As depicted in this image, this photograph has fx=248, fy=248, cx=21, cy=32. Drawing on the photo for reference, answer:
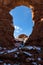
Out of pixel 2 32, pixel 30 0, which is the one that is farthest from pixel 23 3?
pixel 2 32

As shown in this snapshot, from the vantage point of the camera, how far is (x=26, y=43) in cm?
1343

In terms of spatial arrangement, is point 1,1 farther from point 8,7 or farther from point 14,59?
point 14,59

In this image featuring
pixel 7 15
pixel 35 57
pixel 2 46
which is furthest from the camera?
pixel 7 15

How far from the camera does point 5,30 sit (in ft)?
44.3

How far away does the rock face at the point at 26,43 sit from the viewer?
35.5ft

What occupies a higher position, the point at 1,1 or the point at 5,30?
the point at 1,1

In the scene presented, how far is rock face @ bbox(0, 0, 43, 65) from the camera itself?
10.8 m

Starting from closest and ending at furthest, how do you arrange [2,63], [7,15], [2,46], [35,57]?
[2,63], [35,57], [2,46], [7,15]

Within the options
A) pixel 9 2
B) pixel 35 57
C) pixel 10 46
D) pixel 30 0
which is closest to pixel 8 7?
pixel 9 2

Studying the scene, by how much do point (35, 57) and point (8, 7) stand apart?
4.34m

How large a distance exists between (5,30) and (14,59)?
303cm

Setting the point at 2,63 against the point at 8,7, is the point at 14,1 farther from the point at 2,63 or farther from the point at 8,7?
the point at 2,63

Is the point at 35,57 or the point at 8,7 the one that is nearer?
the point at 35,57

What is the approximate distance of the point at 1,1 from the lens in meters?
14.3
